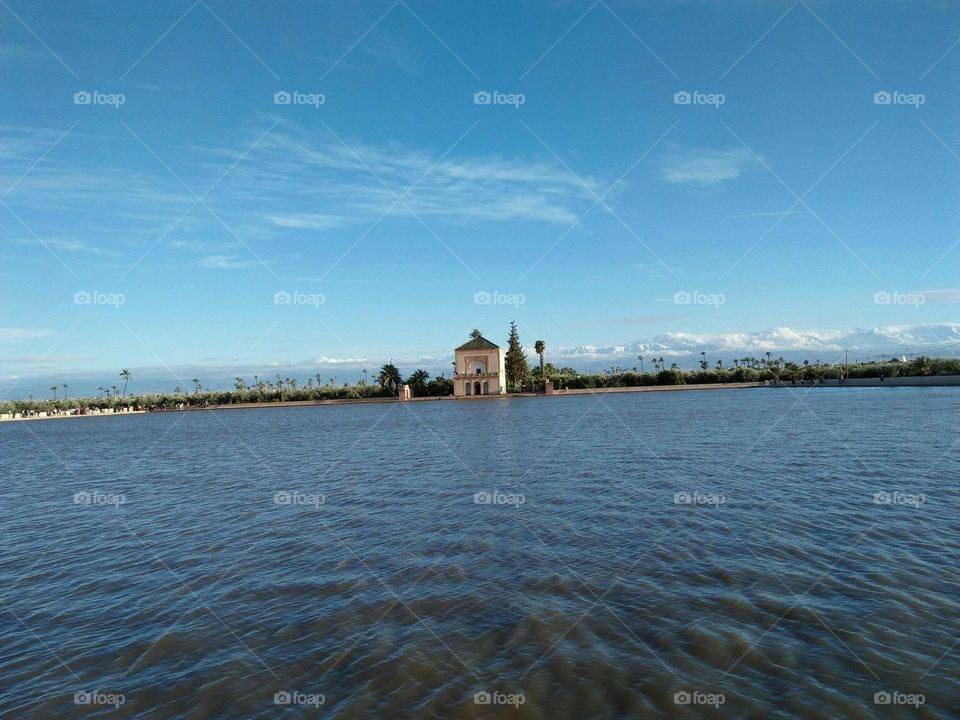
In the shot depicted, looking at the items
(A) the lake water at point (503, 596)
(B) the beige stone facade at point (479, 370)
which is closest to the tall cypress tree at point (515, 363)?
(B) the beige stone facade at point (479, 370)

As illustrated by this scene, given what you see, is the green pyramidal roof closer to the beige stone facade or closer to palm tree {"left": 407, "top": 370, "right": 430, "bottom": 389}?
the beige stone facade

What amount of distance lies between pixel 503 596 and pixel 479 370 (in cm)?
10549

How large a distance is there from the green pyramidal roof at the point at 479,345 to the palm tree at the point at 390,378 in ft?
74.1

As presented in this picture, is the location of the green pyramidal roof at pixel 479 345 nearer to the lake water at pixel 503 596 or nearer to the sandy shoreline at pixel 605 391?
the sandy shoreline at pixel 605 391

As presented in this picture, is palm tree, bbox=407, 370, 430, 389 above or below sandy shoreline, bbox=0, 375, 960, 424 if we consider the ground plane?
above

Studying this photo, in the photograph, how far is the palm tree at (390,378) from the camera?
130500mm

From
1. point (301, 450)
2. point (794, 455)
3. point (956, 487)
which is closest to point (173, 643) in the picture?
point (956, 487)

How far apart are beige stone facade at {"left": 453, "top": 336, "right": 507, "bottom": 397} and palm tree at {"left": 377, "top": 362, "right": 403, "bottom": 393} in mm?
19896

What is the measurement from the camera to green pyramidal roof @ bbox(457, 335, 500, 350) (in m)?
115

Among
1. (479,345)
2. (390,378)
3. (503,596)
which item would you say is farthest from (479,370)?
(503,596)

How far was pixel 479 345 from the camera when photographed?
117 meters

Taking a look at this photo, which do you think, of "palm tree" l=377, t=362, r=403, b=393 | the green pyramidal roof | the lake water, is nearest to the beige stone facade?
the green pyramidal roof

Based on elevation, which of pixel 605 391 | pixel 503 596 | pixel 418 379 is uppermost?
pixel 418 379

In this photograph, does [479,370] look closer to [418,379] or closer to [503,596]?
[418,379]
